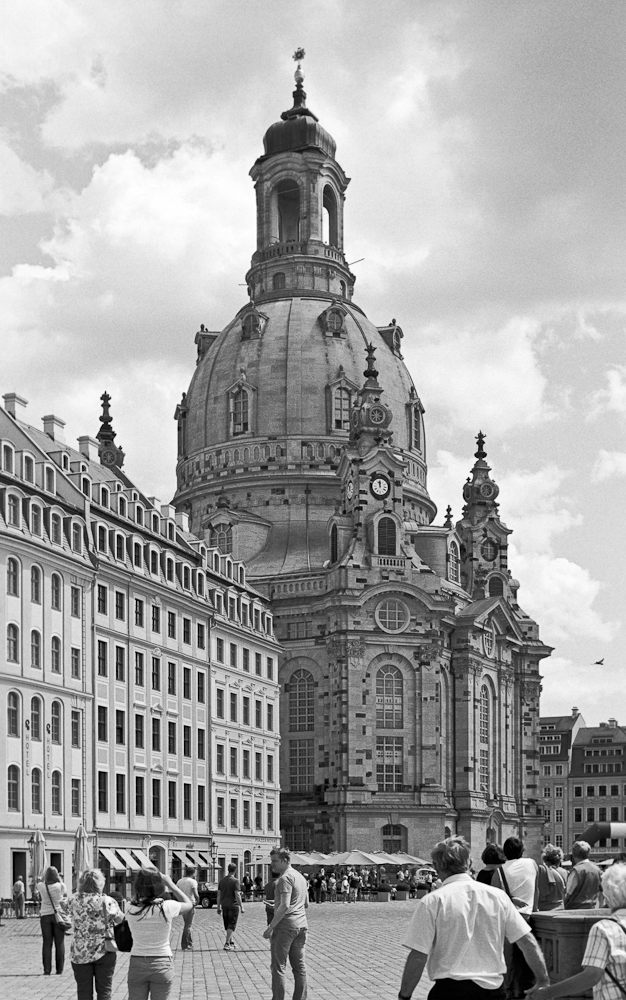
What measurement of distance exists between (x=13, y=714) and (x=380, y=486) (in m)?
65.2

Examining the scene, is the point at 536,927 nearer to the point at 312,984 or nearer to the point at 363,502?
the point at 312,984

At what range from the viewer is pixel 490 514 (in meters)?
153

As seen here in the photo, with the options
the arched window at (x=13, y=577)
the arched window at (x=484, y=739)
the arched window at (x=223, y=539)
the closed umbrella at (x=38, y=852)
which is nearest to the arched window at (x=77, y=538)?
the arched window at (x=13, y=577)

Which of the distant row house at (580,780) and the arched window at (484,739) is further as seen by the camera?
the distant row house at (580,780)

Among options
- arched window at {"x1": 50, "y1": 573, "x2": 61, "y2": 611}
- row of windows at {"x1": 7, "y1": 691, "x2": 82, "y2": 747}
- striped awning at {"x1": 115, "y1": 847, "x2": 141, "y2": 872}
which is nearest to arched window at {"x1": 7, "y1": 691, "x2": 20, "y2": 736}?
row of windows at {"x1": 7, "y1": 691, "x2": 82, "y2": 747}

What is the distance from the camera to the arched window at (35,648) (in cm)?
6850

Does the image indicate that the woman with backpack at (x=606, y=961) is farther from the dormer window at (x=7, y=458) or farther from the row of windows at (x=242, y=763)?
the row of windows at (x=242, y=763)

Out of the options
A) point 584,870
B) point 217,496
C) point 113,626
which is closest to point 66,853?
point 113,626

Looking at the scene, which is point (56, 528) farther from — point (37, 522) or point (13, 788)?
point (13, 788)

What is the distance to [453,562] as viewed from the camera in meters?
143

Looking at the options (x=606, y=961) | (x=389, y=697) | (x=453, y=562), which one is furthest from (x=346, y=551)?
(x=606, y=961)

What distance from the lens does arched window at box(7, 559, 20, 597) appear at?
218ft

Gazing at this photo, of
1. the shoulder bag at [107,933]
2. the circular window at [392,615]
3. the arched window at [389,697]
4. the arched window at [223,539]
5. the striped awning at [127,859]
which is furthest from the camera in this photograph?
the arched window at [223,539]

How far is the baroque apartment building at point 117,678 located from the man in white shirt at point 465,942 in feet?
180
